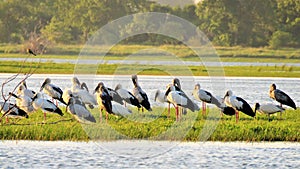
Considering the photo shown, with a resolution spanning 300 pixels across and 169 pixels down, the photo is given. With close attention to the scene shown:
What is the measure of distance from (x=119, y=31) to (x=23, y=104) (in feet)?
133

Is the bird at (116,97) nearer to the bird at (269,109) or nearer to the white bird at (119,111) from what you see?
the white bird at (119,111)

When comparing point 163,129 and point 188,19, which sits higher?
point 188,19

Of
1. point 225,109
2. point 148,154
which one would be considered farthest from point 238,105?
point 148,154

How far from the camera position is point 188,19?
61406 mm

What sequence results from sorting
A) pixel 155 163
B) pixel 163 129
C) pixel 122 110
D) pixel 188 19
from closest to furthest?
1. pixel 155 163
2. pixel 163 129
3. pixel 122 110
4. pixel 188 19

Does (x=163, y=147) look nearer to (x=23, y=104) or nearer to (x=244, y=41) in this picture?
(x=23, y=104)

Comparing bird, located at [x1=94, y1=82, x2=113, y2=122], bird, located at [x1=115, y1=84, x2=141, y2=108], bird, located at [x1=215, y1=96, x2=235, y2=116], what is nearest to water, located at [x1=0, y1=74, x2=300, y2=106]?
bird, located at [x1=115, y1=84, x2=141, y2=108]

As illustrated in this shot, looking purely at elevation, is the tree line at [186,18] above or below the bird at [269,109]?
above

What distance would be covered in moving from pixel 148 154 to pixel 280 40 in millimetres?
43215

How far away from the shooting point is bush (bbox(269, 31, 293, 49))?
53875 mm

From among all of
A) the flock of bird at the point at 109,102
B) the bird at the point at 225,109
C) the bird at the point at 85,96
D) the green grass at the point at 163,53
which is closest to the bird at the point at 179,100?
the flock of bird at the point at 109,102

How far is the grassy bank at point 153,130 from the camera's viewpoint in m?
12.8

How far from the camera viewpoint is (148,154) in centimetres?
1202

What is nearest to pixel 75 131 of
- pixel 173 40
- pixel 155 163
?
pixel 155 163
